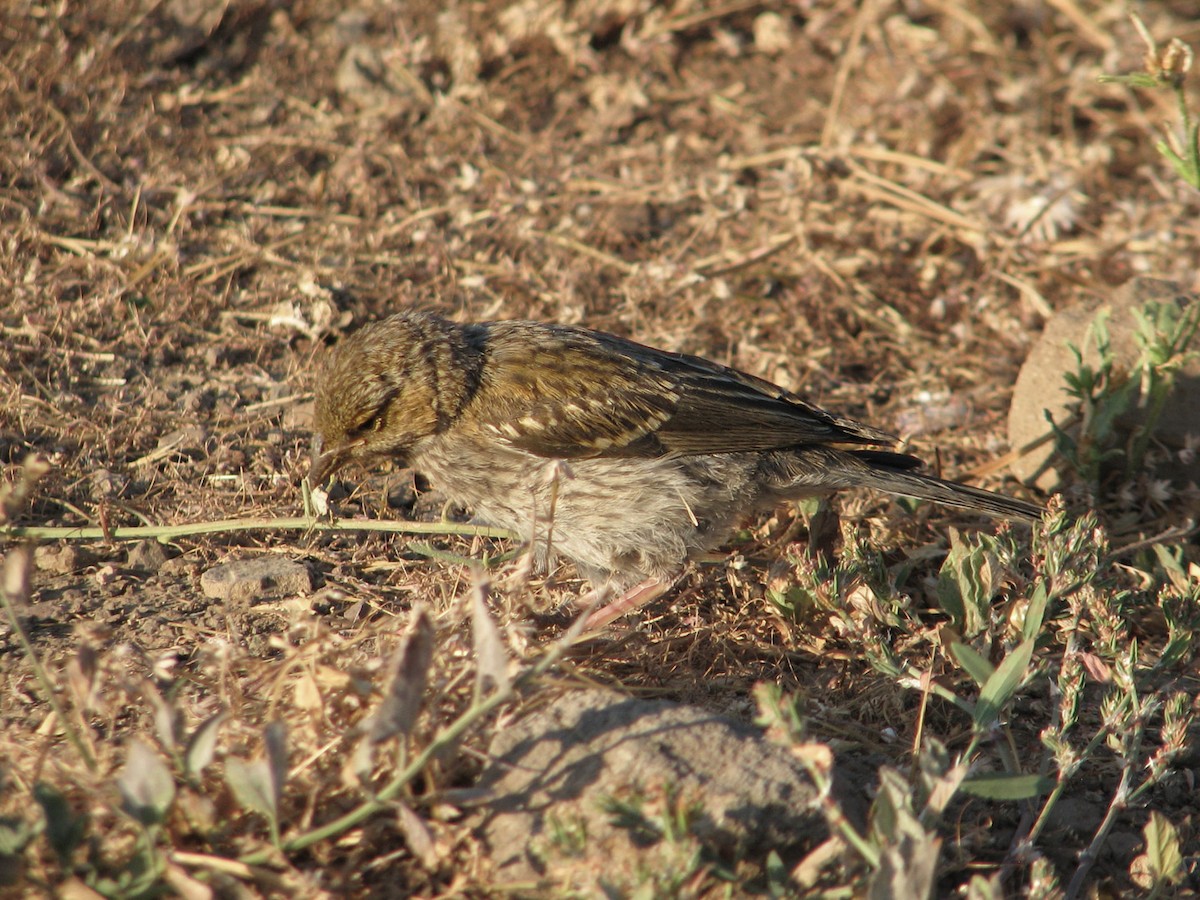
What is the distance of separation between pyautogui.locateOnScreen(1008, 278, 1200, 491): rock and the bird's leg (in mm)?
1938

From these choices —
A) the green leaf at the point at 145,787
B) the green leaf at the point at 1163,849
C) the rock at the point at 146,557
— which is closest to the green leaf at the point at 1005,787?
the green leaf at the point at 1163,849

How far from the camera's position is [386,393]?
14.8ft

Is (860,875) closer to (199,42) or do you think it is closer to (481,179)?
(481,179)

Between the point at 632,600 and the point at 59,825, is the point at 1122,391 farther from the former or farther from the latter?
Result: the point at 59,825

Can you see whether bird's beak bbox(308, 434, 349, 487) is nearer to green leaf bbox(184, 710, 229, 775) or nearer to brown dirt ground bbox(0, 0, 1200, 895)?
brown dirt ground bbox(0, 0, 1200, 895)

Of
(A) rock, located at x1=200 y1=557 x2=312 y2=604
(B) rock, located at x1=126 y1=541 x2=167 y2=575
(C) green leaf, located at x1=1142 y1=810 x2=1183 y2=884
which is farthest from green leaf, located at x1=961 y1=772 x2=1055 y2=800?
(B) rock, located at x1=126 y1=541 x2=167 y2=575

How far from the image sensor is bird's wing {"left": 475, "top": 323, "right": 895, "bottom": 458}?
4562 mm

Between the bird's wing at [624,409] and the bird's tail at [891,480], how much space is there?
0.24 ft

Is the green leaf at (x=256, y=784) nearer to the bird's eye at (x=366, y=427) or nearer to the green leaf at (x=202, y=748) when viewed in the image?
the green leaf at (x=202, y=748)

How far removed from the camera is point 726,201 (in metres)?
6.82

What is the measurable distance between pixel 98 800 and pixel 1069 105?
737 centimetres

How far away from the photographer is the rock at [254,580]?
433 cm

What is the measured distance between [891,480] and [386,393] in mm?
2084

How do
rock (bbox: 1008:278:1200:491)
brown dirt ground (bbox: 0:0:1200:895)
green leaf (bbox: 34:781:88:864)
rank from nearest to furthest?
green leaf (bbox: 34:781:88:864) < brown dirt ground (bbox: 0:0:1200:895) < rock (bbox: 1008:278:1200:491)
